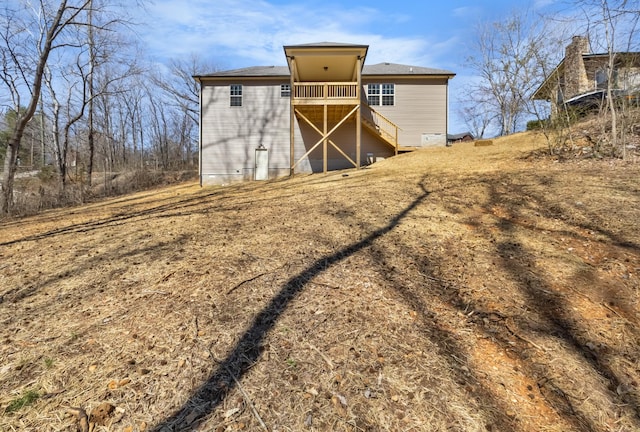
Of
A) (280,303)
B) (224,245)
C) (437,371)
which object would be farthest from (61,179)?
(437,371)

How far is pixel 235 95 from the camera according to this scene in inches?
716

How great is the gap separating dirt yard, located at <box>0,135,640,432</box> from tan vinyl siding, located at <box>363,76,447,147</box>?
41.3ft

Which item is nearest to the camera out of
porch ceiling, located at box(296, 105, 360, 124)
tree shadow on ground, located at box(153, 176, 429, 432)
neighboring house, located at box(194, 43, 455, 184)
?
tree shadow on ground, located at box(153, 176, 429, 432)

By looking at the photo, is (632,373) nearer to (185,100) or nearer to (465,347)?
(465,347)

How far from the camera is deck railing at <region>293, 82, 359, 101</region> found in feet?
50.4

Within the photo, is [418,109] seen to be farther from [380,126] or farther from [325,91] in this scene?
[325,91]

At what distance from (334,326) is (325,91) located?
13818 millimetres

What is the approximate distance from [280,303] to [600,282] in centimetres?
350

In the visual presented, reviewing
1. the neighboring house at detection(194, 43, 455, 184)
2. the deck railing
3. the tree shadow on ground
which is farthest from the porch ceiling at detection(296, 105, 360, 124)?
the tree shadow on ground

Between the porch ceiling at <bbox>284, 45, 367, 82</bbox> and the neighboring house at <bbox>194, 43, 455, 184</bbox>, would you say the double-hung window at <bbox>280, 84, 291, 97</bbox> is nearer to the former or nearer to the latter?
the neighboring house at <bbox>194, 43, 455, 184</bbox>

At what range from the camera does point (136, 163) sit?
36406 millimetres

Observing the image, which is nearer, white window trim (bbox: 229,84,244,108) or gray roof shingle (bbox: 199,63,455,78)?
gray roof shingle (bbox: 199,63,455,78)

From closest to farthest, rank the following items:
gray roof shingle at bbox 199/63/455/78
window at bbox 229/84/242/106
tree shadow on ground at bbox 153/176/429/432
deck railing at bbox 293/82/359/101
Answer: tree shadow on ground at bbox 153/176/429/432 < deck railing at bbox 293/82/359/101 < gray roof shingle at bbox 199/63/455/78 < window at bbox 229/84/242/106

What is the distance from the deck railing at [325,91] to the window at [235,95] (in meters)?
3.64
